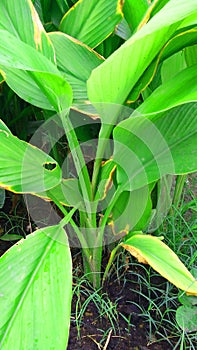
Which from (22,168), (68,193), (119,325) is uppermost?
(22,168)

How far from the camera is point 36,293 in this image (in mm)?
757

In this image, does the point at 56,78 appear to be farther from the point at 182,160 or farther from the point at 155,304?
the point at 155,304

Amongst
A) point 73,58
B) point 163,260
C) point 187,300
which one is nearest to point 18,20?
point 73,58

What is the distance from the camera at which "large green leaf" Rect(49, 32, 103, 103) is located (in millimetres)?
879

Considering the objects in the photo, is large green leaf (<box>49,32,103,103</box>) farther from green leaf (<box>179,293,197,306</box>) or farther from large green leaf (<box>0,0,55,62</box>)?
green leaf (<box>179,293,197,306</box>)

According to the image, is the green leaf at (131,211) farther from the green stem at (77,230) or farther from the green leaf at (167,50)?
the green leaf at (167,50)

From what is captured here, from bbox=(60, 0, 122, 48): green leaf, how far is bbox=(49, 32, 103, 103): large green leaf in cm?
6

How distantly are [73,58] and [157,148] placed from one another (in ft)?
0.80

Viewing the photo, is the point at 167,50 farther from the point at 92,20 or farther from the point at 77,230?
the point at 77,230

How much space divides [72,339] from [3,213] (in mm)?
416

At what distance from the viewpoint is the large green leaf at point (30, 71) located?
58 centimetres

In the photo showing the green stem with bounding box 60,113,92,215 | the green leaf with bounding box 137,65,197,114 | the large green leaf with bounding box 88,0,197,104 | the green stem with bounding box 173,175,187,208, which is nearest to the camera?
the large green leaf with bounding box 88,0,197,104

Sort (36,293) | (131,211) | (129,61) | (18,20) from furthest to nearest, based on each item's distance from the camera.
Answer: (131,211) → (18,20) → (36,293) → (129,61)

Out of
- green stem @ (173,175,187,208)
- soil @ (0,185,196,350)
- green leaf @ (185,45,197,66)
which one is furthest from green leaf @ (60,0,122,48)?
soil @ (0,185,196,350)
